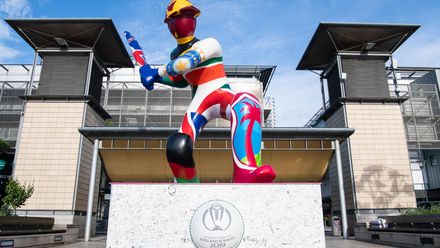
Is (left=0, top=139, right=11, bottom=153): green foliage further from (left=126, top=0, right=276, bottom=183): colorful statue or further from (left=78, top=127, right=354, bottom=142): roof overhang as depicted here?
(left=126, top=0, right=276, bottom=183): colorful statue

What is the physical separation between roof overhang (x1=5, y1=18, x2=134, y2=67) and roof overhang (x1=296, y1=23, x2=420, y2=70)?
1113 cm

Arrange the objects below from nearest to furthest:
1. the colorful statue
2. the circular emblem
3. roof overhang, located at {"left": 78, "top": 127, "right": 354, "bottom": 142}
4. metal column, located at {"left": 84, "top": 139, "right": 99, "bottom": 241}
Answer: the circular emblem < the colorful statue < metal column, located at {"left": 84, "top": 139, "right": 99, "bottom": 241} < roof overhang, located at {"left": 78, "top": 127, "right": 354, "bottom": 142}

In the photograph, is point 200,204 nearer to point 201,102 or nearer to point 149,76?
point 201,102

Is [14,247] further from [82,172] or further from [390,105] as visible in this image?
[390,105]

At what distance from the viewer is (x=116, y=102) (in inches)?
1336

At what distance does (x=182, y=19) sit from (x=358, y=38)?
14.6 meters

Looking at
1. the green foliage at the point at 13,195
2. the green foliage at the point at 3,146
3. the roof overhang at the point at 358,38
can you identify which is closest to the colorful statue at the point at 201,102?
the green foliage at the point at 13,195

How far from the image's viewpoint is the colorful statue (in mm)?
5086

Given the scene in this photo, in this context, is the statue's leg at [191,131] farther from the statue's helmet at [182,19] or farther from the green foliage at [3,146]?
the green foliage at [3,146]

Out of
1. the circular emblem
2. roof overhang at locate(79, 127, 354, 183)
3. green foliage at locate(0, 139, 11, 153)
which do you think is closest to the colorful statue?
the circular emblem

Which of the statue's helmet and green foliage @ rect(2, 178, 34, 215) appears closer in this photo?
the statue's helmet

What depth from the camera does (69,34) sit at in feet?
54.9

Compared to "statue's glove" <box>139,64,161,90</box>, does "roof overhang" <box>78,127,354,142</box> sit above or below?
above

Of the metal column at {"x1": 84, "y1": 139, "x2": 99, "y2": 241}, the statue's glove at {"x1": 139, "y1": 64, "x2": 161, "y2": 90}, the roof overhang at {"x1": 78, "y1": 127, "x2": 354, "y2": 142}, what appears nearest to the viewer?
the statue's glove at {"x1": 139, "y1": 64, "x2": 161, "y2": 90}
